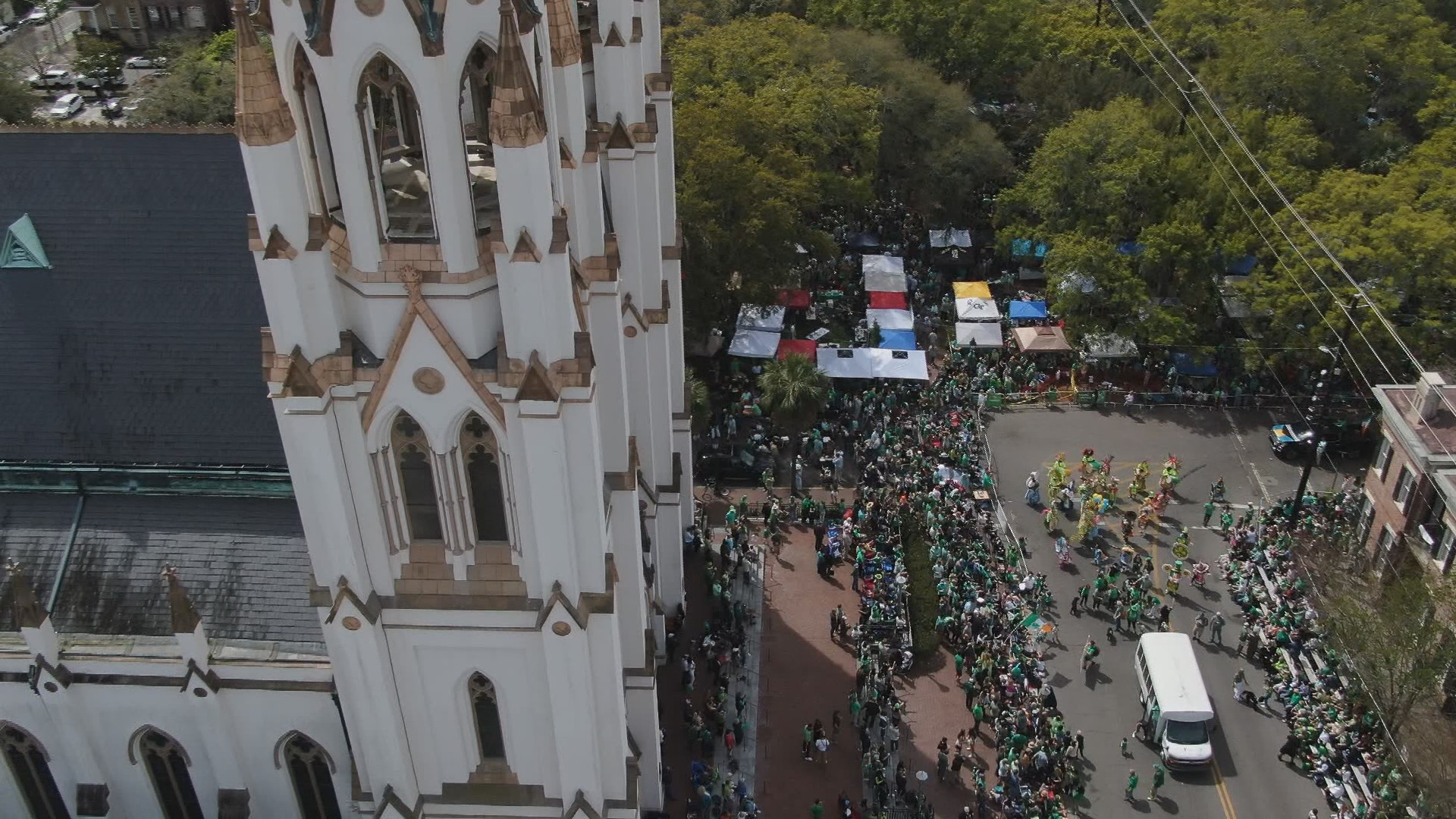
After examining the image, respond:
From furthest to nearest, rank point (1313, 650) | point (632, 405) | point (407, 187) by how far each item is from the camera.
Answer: point (1313, 650), point (632, 405), point (407, 187)

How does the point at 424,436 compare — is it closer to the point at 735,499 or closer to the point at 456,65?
the point at 456,65

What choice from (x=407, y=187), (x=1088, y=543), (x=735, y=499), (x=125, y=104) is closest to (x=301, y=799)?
(x=407, y=187)

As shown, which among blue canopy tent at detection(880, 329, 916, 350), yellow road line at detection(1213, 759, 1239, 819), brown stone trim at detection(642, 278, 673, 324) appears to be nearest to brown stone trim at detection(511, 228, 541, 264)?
brown stone trim at detection(642, 278, 673, 324)

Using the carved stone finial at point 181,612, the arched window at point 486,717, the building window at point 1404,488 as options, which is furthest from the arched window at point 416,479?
the building window at point 1404,488

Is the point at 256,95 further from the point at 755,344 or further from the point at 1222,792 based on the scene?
the point at 755,344

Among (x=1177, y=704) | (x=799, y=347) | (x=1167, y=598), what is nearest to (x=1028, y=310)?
(x=799, y=347)
